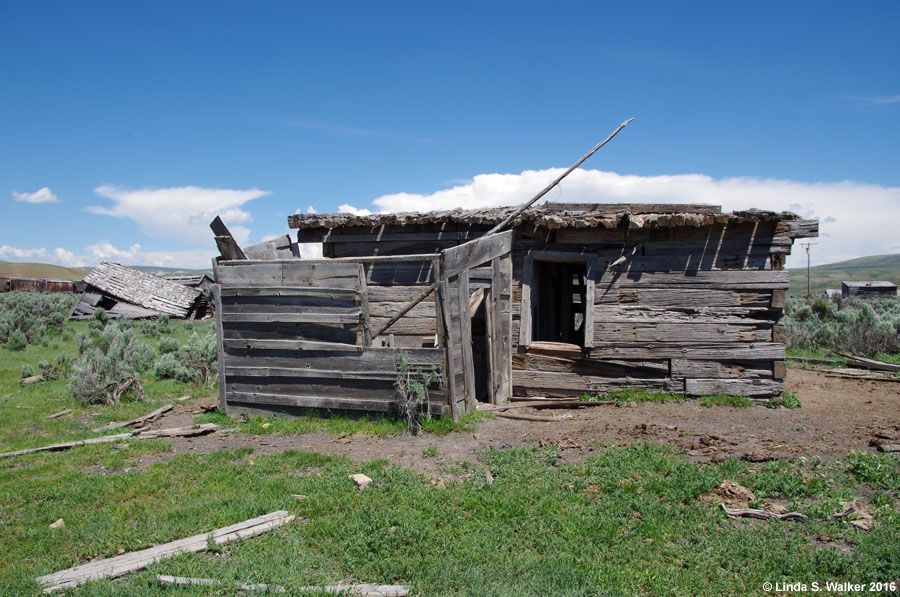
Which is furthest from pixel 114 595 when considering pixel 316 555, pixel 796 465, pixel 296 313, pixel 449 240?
pixel 449 240

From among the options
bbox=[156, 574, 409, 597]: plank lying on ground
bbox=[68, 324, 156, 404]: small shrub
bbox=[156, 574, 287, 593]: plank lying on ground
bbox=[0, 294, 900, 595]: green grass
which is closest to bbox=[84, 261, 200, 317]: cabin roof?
bbox=[68, 324, 156, 404]: small shrub

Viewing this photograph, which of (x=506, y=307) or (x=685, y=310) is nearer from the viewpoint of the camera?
(x=685, y=310)

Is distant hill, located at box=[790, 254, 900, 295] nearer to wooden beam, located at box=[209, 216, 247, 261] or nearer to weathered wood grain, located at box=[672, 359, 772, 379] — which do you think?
weathered wood grain, located at box=[672, 359, 772, 379]

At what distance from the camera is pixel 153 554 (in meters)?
4.19

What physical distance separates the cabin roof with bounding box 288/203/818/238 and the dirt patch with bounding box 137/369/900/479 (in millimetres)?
2867

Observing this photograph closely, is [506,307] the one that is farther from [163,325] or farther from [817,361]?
[163,325]

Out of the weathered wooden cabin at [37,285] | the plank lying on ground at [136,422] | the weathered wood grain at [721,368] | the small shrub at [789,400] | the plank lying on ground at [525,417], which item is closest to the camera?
the plank lying on ground at [525,417]

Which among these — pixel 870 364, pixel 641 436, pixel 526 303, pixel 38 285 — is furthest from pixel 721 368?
pixel 38 285

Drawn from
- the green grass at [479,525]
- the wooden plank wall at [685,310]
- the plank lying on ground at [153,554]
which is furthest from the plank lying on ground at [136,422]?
the wooden plank wall at [685,310]

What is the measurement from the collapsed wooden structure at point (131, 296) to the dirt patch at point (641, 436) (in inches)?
720

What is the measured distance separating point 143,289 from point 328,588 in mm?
26147

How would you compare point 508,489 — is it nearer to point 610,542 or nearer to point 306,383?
point 610,542

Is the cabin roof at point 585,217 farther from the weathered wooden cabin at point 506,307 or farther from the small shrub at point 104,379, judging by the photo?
the small shrub at point 104,379

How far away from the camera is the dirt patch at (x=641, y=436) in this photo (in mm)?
6238
